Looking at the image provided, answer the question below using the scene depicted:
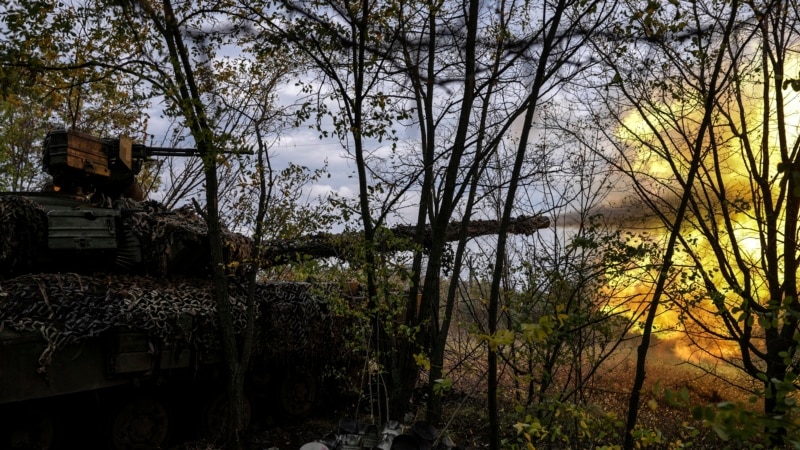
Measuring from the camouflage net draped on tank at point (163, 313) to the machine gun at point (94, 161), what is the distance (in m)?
1.61

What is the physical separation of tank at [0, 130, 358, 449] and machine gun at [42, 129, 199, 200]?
2 centimetres

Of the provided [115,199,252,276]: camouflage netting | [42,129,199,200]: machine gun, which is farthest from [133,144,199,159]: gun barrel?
[115,199,252,276]: camouflage netting

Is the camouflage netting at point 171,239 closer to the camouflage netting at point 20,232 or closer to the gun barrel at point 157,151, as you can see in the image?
the gun barrel at point 157,151

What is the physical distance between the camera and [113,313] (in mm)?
7613

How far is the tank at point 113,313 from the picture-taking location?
284 inches

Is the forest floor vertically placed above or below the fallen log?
below

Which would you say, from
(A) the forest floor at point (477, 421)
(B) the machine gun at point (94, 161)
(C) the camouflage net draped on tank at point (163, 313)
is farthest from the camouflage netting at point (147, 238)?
(A) the forest floor at point (477, 421)

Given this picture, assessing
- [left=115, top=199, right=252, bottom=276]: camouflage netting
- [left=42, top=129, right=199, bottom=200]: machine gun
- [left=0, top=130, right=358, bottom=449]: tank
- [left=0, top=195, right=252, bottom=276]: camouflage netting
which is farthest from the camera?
[left=115, top=199, right=252, bottom=276]: camouflage netting

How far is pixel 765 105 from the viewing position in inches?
318

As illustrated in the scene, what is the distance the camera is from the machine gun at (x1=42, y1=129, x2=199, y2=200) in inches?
330

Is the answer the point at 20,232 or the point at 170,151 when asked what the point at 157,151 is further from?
the point at 20,232

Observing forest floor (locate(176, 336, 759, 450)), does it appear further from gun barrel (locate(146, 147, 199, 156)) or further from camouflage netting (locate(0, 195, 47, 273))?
gun barrel (locate(146, 147, 199, 156))

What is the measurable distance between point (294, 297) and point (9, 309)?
13.9 feet

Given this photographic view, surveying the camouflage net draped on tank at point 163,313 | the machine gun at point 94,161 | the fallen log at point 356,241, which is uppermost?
the machine gun at point 94,161
